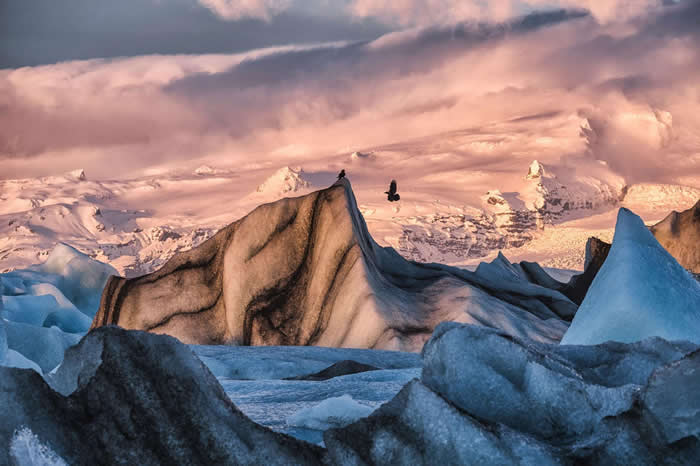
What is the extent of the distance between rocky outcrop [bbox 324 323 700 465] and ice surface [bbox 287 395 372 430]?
0.35 meters

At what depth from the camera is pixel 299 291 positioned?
9.77m

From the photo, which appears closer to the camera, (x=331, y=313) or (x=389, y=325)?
(x=389, y=325)

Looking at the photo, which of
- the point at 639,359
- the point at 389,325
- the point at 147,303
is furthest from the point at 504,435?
the point at 147,303

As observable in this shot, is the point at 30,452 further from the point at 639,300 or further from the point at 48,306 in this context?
the point at 48,306

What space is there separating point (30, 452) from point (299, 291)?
7.57m

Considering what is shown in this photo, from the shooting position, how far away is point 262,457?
244 centimetres

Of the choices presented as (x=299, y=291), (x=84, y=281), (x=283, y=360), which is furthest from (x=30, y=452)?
(x=84, y=281)

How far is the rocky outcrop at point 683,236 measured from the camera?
14727 millimetres

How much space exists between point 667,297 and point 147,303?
22.9ft

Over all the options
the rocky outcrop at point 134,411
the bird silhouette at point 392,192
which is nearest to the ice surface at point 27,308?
the bird silhouette at point 392,192

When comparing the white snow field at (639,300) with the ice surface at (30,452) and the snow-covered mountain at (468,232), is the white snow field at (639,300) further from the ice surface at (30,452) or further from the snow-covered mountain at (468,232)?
the snow-covered mountain at (468,232)

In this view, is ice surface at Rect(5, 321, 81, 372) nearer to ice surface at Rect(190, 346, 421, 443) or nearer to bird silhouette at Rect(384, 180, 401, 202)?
ice surface at Rect(190, 346, 421, 443)

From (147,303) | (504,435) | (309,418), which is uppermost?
(504,435)

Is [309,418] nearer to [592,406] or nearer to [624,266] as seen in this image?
[592,406]
